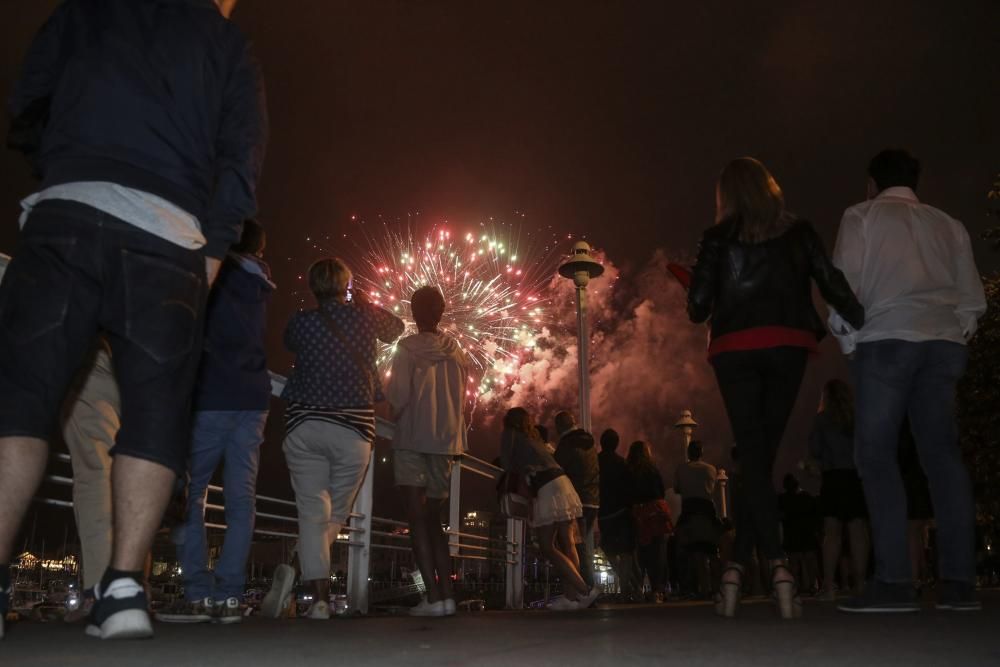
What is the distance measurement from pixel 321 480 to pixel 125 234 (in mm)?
2575

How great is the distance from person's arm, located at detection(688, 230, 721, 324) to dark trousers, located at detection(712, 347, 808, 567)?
0.26m

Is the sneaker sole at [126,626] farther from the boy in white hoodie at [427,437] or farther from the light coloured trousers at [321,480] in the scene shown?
the boy in white hoodie at [427,437]

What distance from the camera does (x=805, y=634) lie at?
9.51ft

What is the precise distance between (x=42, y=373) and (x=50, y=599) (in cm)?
240

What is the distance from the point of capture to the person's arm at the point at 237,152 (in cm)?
277

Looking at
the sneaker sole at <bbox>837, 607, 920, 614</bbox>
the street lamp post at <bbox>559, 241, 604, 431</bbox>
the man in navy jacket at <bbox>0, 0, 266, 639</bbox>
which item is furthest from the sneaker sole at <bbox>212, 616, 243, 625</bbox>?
the street lamp post at <bbox>559, 241, 604, 431</bbox>

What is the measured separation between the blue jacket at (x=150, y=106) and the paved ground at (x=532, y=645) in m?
1.17

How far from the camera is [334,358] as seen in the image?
497 centimetres

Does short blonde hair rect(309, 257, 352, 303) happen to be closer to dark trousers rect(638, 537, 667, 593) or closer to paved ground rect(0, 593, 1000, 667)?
paved ground rect(0, 593, 1000, 667)

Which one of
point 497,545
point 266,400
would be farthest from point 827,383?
point 266,400

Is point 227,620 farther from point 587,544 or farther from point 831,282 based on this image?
point 587,544

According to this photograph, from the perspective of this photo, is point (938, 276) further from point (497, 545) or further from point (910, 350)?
point (497, 545)

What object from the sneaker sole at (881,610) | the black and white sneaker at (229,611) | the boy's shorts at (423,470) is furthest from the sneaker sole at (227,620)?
the sneaker sole at (881,610)

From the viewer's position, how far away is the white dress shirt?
14.5 ft
